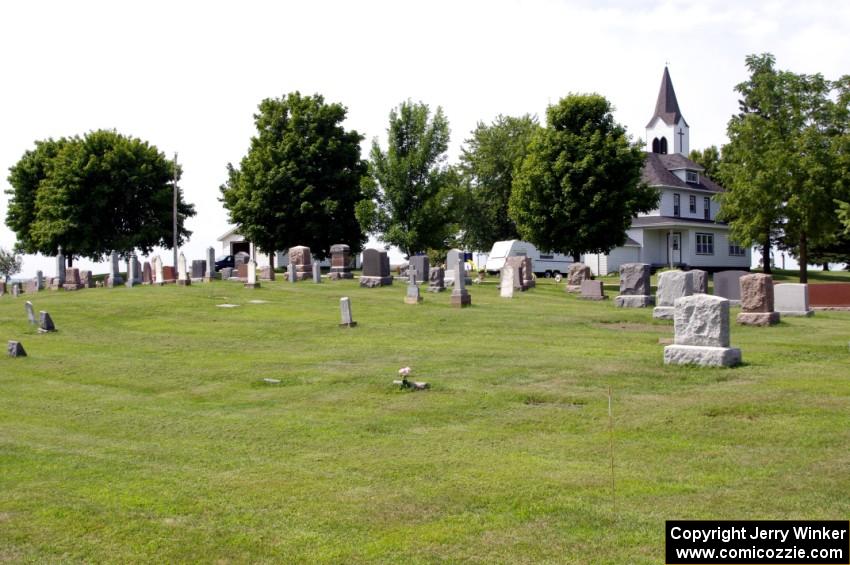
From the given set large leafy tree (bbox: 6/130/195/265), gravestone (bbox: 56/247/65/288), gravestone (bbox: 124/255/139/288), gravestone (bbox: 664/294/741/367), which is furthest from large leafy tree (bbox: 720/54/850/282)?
large leafy tree (bbox: 6/130/195/265)

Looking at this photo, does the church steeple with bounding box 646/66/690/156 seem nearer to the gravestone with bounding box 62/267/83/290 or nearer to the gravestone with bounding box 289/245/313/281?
the gravestone with bounding box 289/245/313/281

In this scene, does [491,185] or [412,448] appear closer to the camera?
[412,448]

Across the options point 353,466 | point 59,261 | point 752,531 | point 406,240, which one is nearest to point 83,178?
point 59,261

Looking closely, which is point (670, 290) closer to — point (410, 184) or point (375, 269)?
point (375, 269)

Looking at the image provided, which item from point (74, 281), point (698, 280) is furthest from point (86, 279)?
point (698, 280)

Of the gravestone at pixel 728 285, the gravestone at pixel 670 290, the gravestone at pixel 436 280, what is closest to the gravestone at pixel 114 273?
the gravestone at pixel 436 280

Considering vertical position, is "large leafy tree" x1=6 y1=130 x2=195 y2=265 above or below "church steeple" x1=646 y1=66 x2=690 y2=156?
below

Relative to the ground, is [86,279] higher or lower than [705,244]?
lower

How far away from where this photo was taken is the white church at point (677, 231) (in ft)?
184

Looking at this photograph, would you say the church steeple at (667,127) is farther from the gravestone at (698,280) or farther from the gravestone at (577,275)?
the gravestone at (698,280)

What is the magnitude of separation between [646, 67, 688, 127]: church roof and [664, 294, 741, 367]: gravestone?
5785cm

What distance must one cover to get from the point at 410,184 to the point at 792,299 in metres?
27.7

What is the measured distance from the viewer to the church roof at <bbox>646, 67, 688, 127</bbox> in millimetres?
67688

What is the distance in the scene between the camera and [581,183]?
41.4m
